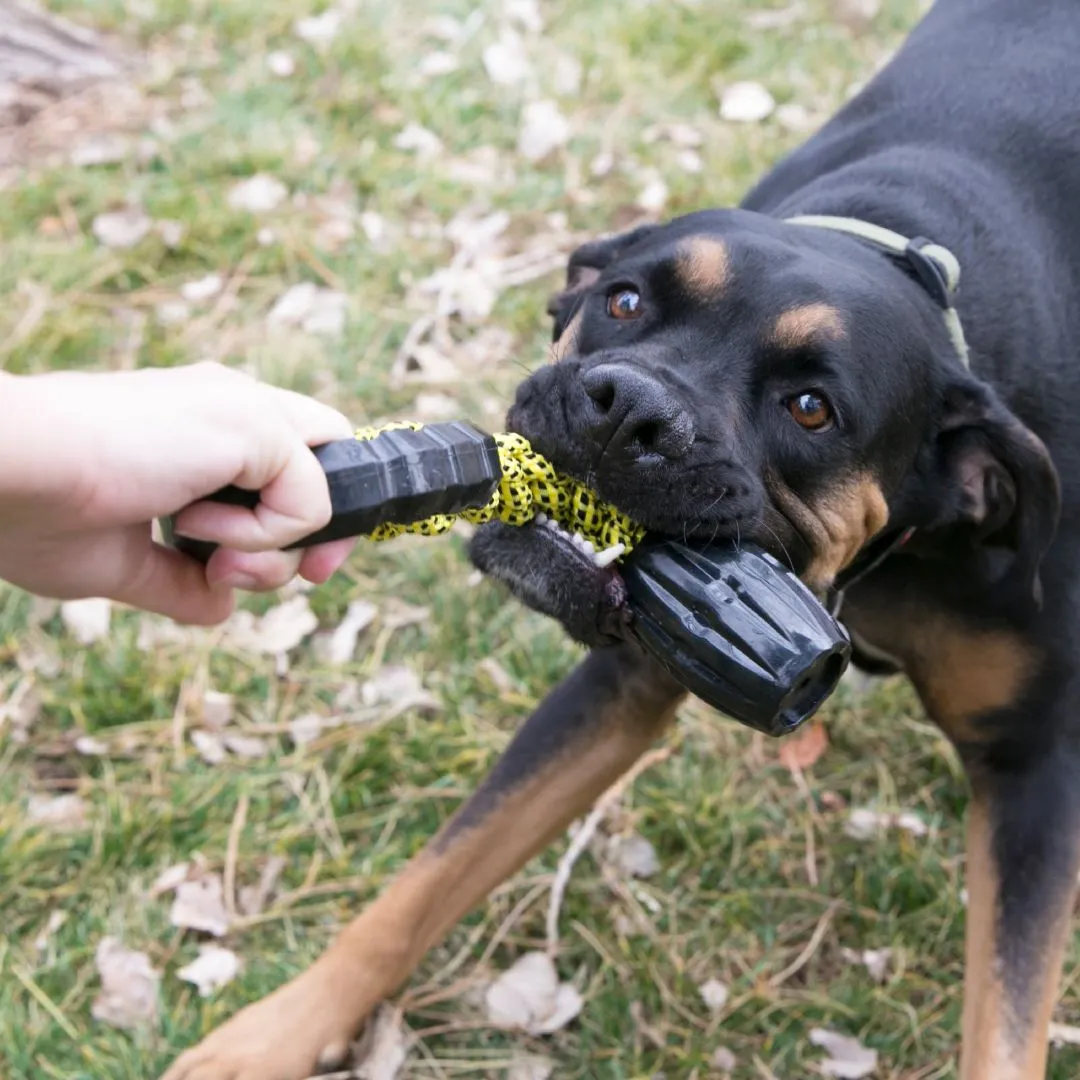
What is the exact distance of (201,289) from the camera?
5.24 m

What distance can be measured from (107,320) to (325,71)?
1.95 metres

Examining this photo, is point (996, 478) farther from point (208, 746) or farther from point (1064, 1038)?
point (208, 746)

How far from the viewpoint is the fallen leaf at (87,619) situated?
13.0 feet

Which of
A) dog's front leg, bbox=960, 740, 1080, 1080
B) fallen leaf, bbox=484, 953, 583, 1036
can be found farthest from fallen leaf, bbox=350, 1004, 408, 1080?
dog's front leg, bbox=960, 740, 1080, 1080

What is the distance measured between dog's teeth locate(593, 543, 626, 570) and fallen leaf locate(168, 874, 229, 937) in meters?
1.58

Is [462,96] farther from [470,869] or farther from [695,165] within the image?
[470,869]

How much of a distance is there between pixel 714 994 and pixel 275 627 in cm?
168

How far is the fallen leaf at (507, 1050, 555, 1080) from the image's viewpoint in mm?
3135

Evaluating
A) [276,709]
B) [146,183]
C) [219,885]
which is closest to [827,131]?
[276,709]

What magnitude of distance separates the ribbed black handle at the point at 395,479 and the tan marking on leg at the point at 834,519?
79 cm

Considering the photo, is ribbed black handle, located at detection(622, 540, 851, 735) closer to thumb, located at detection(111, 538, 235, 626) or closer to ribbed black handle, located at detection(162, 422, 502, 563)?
ribbed black handle, located at detection(162, 422, 502, 563)

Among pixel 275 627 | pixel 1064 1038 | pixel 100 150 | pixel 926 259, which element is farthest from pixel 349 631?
pixel 100 150

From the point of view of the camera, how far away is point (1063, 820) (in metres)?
2.95

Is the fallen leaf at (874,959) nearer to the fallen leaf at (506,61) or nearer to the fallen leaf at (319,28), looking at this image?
the fallen leaf at (506,61)
